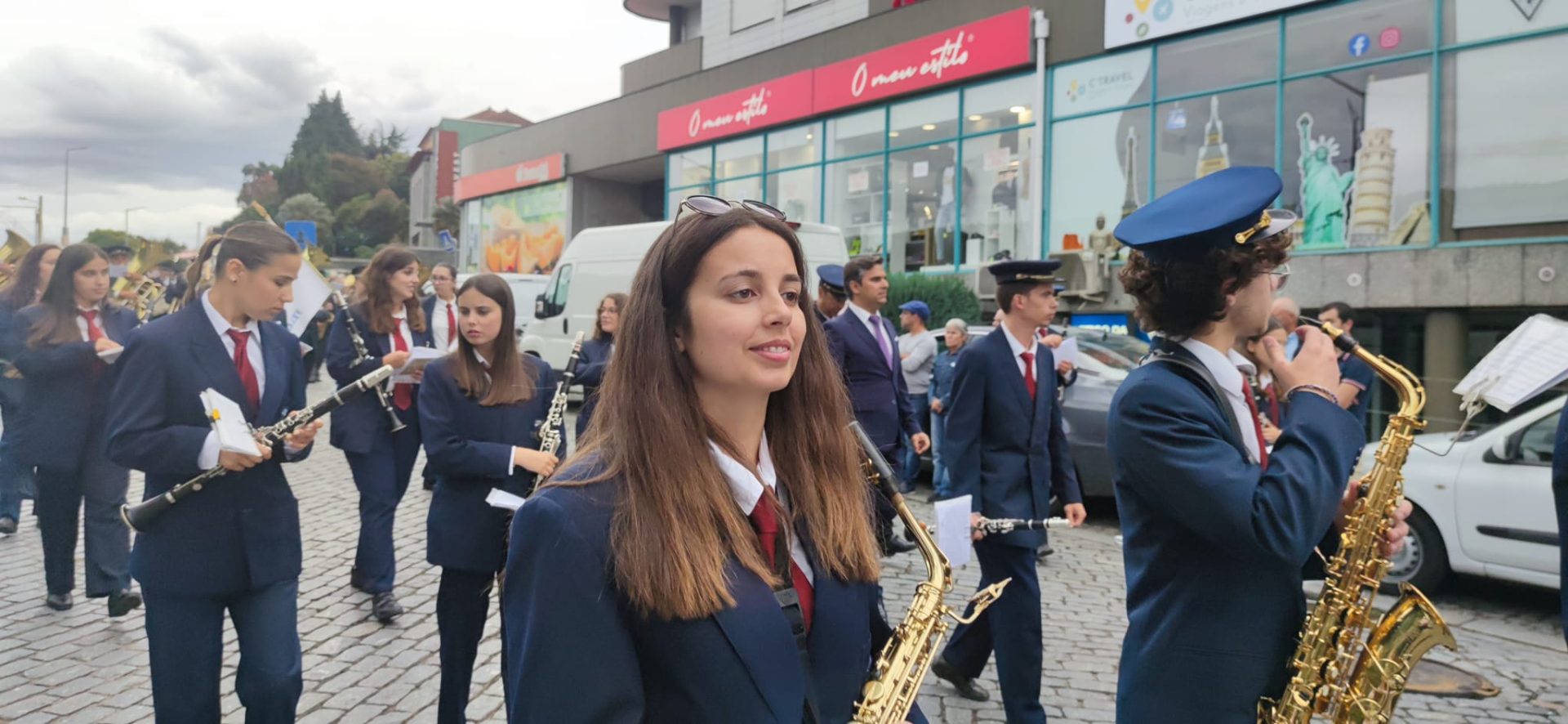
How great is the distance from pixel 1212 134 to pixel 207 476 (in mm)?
15980

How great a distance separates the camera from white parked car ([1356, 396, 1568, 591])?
6.11 meters

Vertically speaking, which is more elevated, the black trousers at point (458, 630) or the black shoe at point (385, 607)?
the black trousers at point (458, 630)

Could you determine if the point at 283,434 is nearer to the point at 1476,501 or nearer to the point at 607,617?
the point at 607,617

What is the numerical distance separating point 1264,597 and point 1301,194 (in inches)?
573

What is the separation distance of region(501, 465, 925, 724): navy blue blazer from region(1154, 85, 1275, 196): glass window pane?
15.3 meters

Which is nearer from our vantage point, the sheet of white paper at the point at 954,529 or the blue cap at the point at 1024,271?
the sheet of white paper at the point at 954,529

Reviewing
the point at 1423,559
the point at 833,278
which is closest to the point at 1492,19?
the point at 1423,559

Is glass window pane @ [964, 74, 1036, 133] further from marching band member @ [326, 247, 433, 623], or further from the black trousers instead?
the black trousers

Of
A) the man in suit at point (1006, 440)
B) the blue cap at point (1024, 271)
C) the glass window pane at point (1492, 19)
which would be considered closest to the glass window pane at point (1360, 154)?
the glass window pane at point (1492, 19)

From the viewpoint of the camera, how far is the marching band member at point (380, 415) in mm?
5844

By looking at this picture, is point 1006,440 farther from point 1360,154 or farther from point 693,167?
point 693,167

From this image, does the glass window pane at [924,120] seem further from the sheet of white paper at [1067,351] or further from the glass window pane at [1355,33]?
the sheet of white paper at [1067,351]

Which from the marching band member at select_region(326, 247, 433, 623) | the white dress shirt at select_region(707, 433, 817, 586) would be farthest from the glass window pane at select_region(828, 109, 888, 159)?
the white dress shirt at select_region(707, 433, 817, 586)

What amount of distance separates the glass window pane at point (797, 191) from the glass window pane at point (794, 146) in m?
0.20
